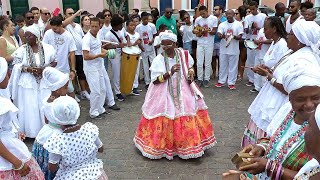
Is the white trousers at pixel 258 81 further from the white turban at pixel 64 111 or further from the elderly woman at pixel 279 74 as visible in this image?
the white turban at pixel 64 111

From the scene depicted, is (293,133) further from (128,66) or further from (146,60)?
(146,60)

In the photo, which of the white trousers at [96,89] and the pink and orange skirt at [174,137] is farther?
the white trousers at [96,89]

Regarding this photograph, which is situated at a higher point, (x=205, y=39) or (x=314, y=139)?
(x=314, y=139)

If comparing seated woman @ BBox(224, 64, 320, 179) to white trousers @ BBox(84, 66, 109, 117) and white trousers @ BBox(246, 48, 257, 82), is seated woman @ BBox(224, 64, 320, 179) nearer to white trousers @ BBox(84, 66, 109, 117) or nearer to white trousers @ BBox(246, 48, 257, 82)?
white trousers @ BBox(84, 66, 109, 117)

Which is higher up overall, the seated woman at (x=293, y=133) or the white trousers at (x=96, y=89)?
the seated woman at (x=293, y=133)

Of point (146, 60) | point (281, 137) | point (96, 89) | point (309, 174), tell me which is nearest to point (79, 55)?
point (96, 89)

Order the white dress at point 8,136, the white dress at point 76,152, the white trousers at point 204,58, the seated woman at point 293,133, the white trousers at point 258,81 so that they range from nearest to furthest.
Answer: the seated woman at point 293,133
the white dress at point 8,136
the white dress at point 76,152
the white trousers at point 258,81
the white trousers at point 204,58

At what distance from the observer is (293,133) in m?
2.37

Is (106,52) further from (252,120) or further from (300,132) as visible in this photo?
(300,132)

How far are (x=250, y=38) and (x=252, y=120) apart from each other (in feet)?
15.8

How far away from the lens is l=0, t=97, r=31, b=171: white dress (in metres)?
3.10

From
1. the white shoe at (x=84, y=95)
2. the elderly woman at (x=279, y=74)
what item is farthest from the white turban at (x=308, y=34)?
the white shoe at (x=84, y=95)

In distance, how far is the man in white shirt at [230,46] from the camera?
8781 mm

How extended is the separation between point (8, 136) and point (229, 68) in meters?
6.61
